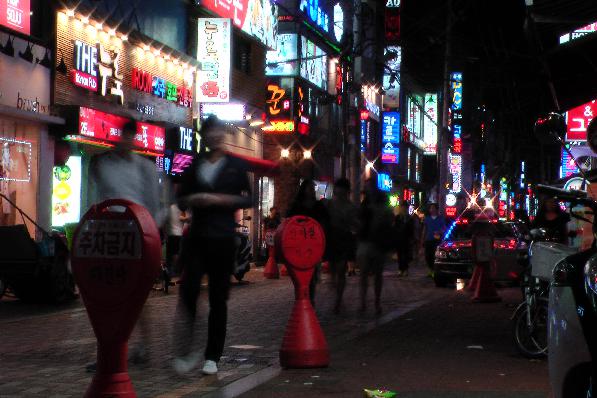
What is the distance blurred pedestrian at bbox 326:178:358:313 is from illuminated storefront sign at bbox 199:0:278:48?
602 inches

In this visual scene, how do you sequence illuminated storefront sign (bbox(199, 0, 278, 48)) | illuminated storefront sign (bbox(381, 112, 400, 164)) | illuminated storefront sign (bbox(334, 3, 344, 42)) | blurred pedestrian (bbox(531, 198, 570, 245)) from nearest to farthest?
1. blurred pedestrian (bbox(531, 198, 570, 245))
2. illuminated storefront sign (bbox(199, 0, 278, 48))
3. illuminated storefront sign (bbox(334, 3, 344, 42))
4. illuminated storefront sign (bbox(381, 112, 400, 164))

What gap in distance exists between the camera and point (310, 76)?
41438 millimetres

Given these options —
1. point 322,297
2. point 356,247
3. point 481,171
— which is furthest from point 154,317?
point 481,171

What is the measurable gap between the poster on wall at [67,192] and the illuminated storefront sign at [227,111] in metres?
7.02

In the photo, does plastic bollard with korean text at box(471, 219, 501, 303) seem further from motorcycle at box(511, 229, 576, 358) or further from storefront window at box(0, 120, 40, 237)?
storefront window at box(0, 120, 40, 237)

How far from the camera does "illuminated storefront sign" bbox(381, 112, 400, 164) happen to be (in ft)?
184

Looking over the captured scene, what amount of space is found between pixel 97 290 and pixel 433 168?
208 feet

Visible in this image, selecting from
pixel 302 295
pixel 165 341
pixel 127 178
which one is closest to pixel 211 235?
pixel 127 178

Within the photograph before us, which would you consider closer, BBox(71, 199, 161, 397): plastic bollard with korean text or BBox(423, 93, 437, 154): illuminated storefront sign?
BBox(71, 199, 161, 397): plastic bollard with korean text

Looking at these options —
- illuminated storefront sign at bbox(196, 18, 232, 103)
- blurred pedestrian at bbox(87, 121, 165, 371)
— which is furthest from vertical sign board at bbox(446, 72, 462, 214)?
blurred pedestrian at bbox(87, 121, 165, 371)

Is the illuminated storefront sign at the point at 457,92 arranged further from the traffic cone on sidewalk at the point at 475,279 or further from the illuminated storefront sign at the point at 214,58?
the traffic cone on sidewalk at the point at 475,279

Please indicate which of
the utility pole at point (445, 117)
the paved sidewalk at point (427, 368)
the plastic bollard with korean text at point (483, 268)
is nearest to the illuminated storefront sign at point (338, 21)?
the utility pole at point (445, 117)

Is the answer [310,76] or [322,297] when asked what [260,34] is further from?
[322,297]

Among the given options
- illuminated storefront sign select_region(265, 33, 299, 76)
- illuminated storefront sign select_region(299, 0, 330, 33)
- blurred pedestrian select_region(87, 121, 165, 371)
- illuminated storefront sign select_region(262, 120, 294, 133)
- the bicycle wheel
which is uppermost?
illuminated storefront sign select_region(299, 0, 330, 33)
